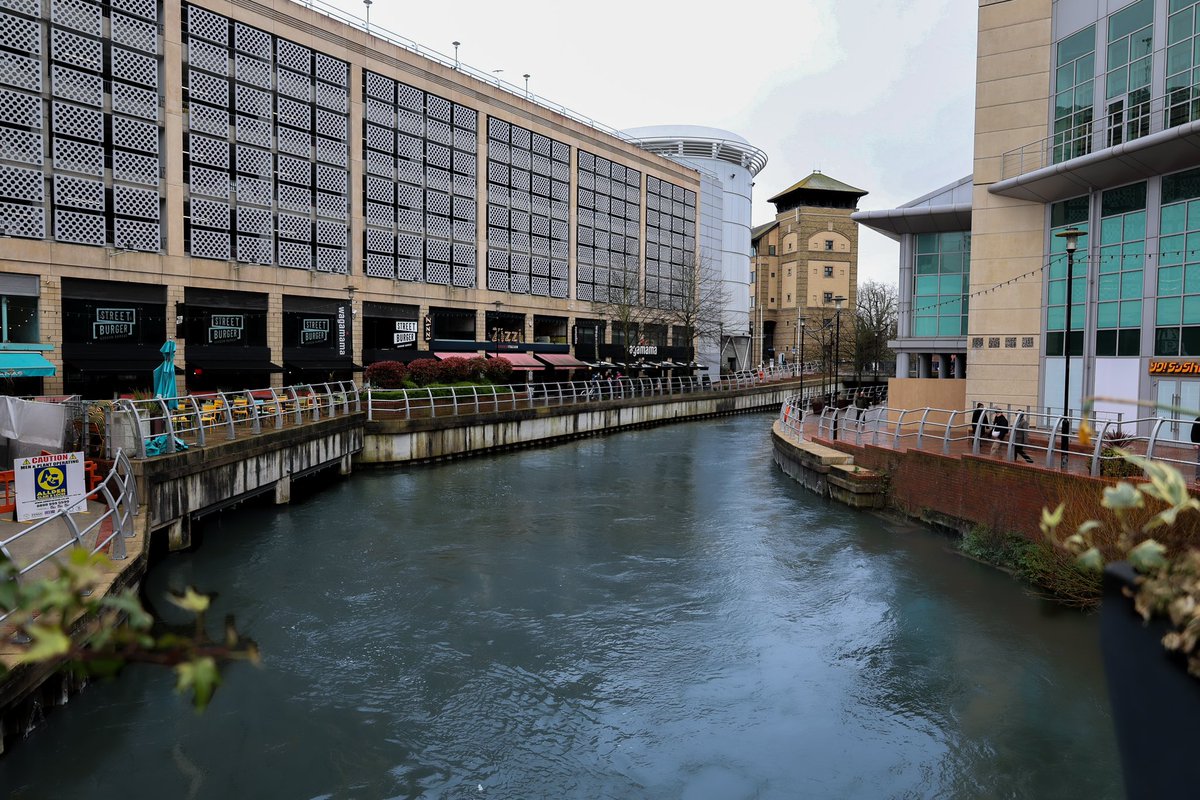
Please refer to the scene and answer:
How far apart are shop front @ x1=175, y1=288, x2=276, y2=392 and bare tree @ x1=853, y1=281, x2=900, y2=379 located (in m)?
40.8

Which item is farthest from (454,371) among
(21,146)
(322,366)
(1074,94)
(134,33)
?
(1074,94)

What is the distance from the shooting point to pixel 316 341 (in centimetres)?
4200

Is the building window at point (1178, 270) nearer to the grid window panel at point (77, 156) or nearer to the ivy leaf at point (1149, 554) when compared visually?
the ivy leaf at point (1149, 554)

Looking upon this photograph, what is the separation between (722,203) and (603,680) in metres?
73.8

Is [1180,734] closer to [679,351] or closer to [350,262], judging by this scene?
[350,262]

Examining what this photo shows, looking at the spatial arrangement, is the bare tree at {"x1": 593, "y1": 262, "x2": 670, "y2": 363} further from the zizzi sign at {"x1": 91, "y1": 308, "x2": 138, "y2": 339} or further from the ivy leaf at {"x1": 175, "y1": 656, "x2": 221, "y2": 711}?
the ivy leaf at {"x1": 175, "y1": 656, "x2": 221, "y2": 711}

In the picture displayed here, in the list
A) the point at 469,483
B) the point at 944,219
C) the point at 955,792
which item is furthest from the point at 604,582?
the point at 944,219

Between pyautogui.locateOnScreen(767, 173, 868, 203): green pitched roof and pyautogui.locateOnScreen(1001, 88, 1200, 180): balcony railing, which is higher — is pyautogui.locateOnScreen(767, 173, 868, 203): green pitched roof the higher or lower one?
the higher one

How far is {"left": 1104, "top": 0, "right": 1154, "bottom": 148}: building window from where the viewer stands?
22.0 meters

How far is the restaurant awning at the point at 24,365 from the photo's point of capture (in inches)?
1168

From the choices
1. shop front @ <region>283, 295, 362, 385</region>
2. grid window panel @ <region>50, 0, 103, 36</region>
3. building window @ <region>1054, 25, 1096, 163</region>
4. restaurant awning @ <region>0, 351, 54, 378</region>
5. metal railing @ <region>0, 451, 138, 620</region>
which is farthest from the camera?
shop front @ <region>283, 295, 362, 385</region>

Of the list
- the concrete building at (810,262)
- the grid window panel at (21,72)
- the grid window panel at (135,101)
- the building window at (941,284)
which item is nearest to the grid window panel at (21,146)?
the grid window panel at (21,72)

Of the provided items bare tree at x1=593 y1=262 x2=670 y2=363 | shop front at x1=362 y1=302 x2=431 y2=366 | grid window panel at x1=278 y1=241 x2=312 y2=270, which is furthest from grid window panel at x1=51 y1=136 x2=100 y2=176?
bare tree at x1=593 y1=262 x2=670 y2=363

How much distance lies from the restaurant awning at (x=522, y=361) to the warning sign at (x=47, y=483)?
3768 cm
